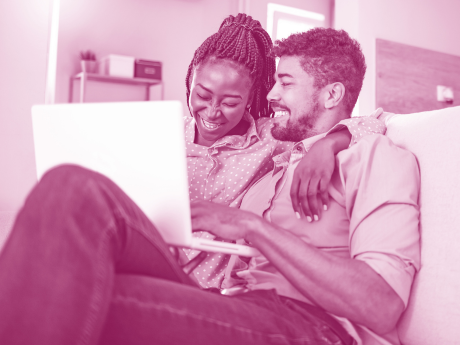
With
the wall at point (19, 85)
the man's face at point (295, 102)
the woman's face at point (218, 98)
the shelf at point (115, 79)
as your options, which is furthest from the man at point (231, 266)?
the shelf at point (115, 79)

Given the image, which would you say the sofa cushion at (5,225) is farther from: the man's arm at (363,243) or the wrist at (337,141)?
the wrist at (337,141)

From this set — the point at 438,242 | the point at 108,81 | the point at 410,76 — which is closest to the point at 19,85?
the point at 438,242

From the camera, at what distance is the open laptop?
794 mm

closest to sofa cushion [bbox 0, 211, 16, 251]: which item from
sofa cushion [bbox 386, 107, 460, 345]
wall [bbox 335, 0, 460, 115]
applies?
sofa cushion [bbox 386, 107, 460, 345]

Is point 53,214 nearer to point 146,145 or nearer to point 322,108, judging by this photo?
point 146,145

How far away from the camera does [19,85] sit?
2.13 metres

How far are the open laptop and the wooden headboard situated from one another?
3.07 m

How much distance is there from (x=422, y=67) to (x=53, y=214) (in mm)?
3783

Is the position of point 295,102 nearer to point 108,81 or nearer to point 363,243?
point 363,243

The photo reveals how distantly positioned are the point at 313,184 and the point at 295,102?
411 millimetres

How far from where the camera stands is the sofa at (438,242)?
0.89 m

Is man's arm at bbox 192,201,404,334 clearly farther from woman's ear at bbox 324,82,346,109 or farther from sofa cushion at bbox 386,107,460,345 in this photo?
woman's ear at bbox 324,82,346,109

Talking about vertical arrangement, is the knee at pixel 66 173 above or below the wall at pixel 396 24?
below

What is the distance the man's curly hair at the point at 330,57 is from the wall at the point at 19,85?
Answer: 51.6 inches
